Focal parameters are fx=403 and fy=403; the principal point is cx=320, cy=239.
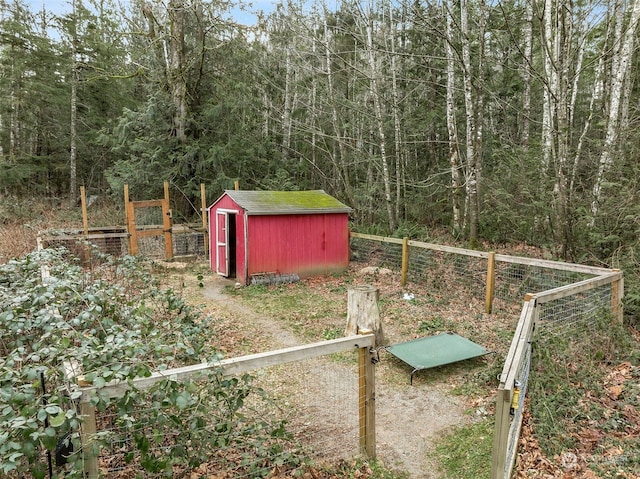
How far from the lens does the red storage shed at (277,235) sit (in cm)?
966

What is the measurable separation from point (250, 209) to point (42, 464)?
774 centimetres

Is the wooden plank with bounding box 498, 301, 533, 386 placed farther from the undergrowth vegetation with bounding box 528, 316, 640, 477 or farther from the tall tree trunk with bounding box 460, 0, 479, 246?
the tall tree trunk with bounding box 460, 0, 479, 246

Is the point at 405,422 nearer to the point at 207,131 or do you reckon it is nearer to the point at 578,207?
the point at 578,207

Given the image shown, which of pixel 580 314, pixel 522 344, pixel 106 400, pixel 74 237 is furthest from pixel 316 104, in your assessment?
pixel 106 400

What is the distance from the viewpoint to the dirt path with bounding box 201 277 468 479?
134 inches

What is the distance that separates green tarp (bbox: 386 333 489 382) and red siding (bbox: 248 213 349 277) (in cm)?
503

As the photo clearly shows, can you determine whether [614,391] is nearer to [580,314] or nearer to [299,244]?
[580,314]

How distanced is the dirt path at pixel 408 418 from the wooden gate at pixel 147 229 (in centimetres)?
794

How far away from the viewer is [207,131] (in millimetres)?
16203

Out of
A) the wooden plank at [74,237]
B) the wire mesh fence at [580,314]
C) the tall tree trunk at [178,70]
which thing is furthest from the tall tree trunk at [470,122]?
the tall tree trunk at [178,70]

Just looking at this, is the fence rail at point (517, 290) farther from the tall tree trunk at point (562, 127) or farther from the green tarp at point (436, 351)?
the green tarp at point (436, 351)

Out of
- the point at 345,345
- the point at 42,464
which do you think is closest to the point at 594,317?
the point at 345,345

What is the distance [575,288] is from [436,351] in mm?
1799

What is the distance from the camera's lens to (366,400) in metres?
3.10
